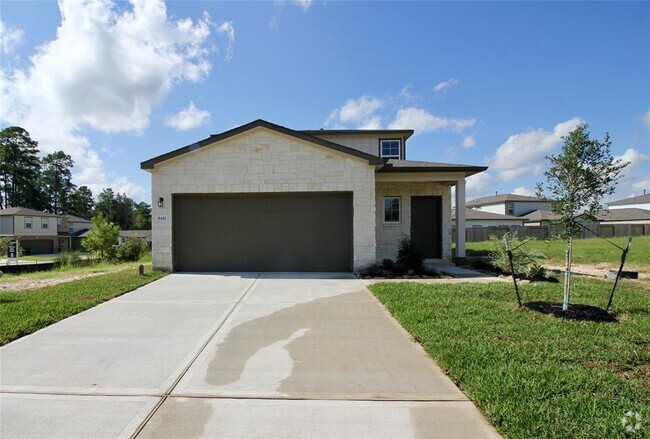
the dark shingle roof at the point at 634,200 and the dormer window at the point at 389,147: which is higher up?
the dormer window at the point at 389,147

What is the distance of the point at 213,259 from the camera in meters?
10.9

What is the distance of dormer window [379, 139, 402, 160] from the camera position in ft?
53.5

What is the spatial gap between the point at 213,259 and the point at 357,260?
4580 millimetres

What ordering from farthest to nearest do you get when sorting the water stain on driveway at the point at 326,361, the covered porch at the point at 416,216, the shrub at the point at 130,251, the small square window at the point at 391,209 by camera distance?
the shrub at the point at 130,251, the small square window at the point at 391,209, the covered porch at the point at 416,216, the water stain on driveway at the point at 326,361

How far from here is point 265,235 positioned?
1096 centimetres

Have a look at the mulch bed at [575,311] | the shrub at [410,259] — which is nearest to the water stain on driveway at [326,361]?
the mulch bed at [575,311]

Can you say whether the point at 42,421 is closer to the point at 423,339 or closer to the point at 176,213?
the point at 423,339

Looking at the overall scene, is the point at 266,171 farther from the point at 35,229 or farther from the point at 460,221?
the point at 35,229

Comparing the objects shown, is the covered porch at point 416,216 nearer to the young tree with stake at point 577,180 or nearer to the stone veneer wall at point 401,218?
the stone veneer wall at point 401,218

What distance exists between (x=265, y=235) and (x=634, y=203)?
64624 millimetres

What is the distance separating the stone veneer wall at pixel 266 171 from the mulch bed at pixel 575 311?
5429 millimetres

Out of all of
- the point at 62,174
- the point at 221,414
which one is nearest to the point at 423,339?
the point at 221,414

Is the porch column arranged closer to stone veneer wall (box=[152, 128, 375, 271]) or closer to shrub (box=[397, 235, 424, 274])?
shrub (box=[397, 235, 424, 274])

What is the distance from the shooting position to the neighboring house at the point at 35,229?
40062 mm
